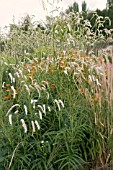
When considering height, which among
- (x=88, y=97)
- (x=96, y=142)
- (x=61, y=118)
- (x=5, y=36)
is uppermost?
(x=5, y=36)

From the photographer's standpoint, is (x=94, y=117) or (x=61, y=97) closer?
(x=94, y=117)

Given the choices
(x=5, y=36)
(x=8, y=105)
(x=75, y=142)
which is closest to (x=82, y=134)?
(x=75, y=142)

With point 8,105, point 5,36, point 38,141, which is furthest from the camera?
point 5,36

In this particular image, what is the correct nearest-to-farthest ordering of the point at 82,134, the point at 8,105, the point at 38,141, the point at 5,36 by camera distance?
1. the point at 38,141
2. the point at 82,134
3. the point at 8,105
4. the point at 5,36

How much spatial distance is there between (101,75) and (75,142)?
688 millimetres

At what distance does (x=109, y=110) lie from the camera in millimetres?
2865

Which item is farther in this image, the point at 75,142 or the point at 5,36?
the point at 5,36

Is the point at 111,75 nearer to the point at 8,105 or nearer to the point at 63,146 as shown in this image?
the point at 63,146

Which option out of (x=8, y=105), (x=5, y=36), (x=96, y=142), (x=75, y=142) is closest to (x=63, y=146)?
(x=75, y=142)

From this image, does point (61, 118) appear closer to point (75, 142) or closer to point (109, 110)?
point (75, 142)

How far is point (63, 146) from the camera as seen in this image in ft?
9.14

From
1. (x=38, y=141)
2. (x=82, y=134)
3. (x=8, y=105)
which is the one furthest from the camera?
(x=8, y=105)

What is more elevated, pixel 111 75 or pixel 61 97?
pixel 111 75

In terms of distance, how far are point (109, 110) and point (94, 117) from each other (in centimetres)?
15
